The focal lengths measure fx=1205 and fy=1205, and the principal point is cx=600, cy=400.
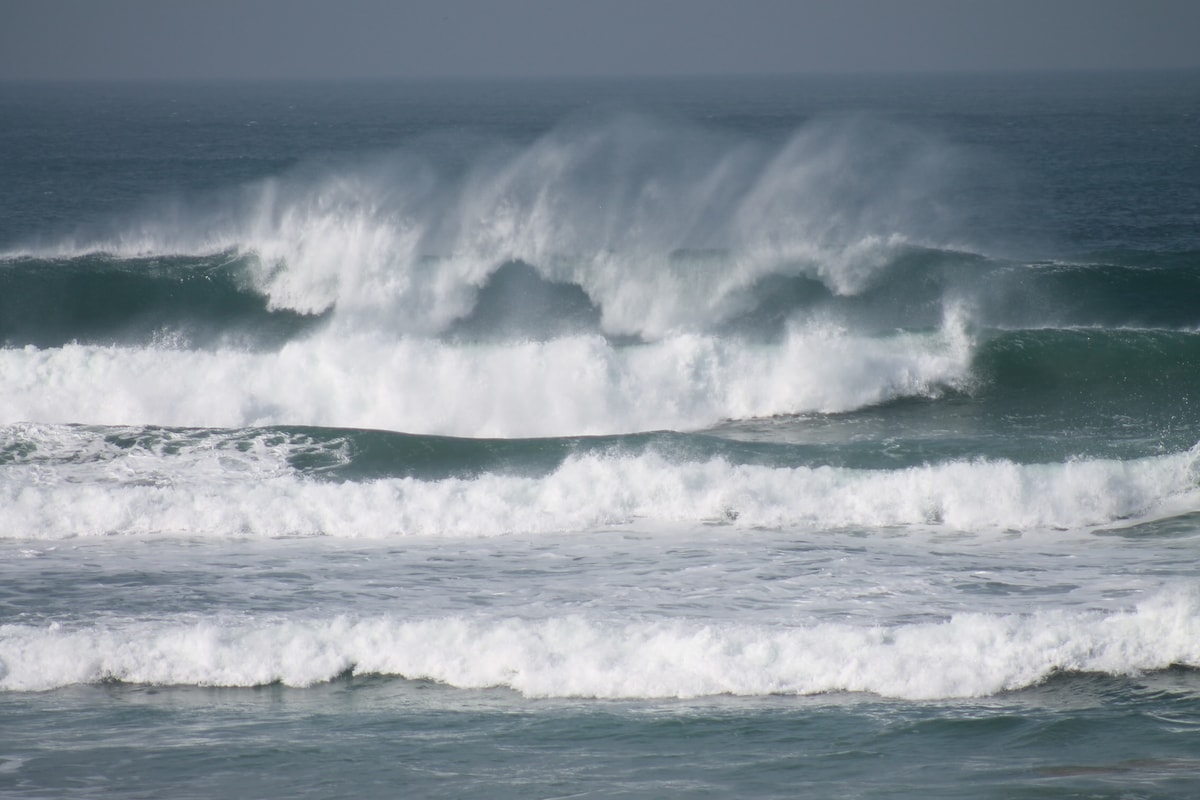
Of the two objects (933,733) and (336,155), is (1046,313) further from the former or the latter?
(336,155)

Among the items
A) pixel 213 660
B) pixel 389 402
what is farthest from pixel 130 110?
pixel 213 660

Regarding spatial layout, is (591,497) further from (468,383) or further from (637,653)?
(468,383)

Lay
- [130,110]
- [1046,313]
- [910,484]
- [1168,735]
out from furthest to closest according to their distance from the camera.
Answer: [130,110], [1046,313], [910,484], [1168,735]

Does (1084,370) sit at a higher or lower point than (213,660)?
higher

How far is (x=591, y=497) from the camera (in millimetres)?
11453

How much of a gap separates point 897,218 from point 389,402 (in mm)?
17601

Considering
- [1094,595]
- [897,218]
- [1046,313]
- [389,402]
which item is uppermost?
[897,218]

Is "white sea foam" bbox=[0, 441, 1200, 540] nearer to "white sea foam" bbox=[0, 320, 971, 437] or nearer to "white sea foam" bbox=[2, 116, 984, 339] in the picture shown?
"white sea foam" bbox=[0, 320, 971, 437]

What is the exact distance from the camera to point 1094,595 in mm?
8719

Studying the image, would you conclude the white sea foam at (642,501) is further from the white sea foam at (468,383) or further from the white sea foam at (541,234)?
the white sea foam at (541,234)

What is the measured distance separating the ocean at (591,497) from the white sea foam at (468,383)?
52mm

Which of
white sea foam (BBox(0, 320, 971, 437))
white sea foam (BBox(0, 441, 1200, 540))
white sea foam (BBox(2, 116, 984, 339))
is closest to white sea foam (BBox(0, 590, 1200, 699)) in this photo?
white sea foam (BBox(0, 441, 1200, 540))

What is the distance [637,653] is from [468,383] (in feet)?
27.4

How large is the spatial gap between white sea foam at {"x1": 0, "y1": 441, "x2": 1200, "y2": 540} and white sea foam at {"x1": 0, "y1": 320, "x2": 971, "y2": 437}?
137 inches
